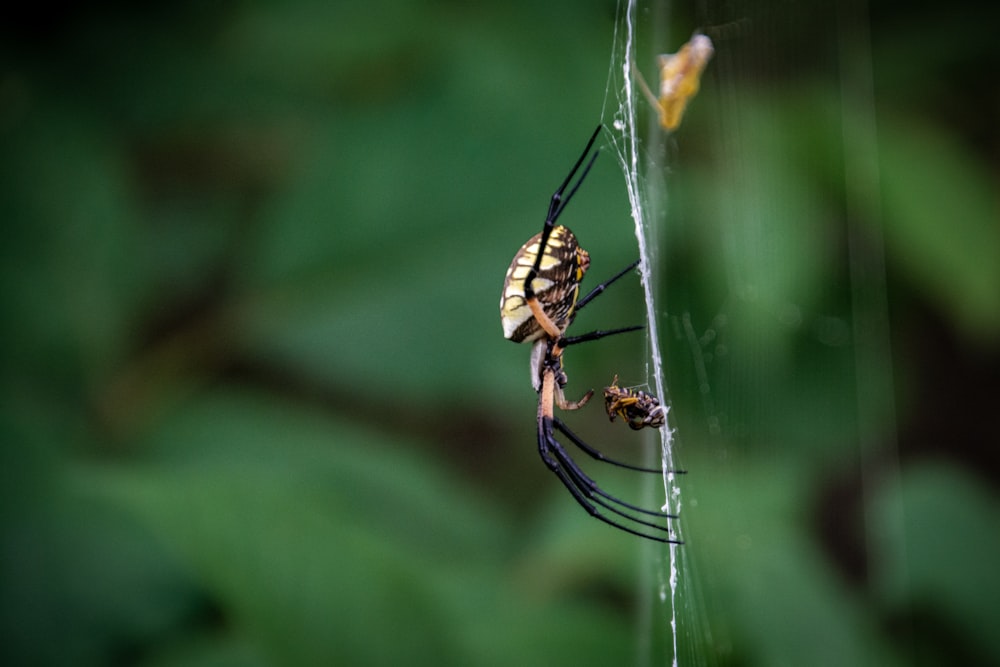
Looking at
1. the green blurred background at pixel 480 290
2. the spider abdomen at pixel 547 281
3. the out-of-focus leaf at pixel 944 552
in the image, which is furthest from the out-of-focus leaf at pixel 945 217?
the spider abdomen at pixel 547 281

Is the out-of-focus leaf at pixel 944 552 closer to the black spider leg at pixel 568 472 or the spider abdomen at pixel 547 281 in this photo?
the black spider leg at pixel 568 472

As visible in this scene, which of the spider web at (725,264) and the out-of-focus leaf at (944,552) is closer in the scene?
the spider web at (725,264)

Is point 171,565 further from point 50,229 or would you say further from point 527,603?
point 50,229

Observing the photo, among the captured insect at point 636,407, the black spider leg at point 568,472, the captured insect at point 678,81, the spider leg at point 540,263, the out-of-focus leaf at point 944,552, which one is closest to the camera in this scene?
the spider leg at point 540,263

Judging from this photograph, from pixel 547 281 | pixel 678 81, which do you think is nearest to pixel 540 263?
pixel 547 281

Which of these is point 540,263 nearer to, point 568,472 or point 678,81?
point 568,472

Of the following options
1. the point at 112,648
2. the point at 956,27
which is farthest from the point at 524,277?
the point at 956,27

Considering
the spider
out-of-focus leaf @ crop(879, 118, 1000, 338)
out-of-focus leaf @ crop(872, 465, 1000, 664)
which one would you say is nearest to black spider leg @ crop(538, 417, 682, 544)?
the spider
